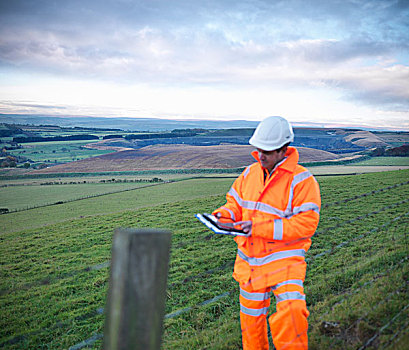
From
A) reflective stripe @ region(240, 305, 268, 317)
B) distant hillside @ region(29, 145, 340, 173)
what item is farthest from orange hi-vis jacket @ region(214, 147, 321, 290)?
distant hillside @ region(29, 145, 340, 173)

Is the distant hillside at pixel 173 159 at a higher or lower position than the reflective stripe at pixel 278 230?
lower

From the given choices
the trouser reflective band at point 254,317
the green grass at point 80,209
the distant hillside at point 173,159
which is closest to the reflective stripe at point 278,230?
the trouser reflective band at point 254,317

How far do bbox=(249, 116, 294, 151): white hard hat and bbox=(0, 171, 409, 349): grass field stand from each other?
134cm

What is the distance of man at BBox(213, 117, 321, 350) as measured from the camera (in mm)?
2656

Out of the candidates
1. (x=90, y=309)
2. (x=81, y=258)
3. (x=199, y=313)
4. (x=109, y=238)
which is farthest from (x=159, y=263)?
(x=109, y=238)

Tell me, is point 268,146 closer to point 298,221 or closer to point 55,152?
point 298,221

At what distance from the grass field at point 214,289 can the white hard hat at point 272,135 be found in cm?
134

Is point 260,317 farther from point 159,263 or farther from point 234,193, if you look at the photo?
point 159,263

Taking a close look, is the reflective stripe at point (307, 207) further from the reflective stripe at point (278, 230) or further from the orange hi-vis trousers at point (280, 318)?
the orange hi-vis trousers at point (280, 318)

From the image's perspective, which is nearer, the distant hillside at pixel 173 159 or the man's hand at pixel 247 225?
the man's hand at pixel 247 225

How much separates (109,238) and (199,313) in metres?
9.54

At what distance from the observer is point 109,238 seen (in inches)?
544

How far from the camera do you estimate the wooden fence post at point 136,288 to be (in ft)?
5.02

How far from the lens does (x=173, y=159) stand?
2680 inches
